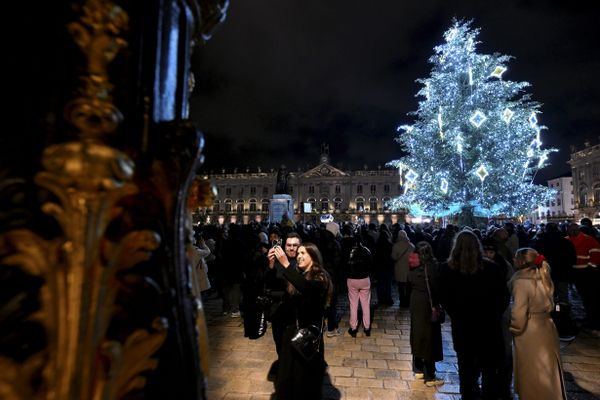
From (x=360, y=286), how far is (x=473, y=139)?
45.9ft

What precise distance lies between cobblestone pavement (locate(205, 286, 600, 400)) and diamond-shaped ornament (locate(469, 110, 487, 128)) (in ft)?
37.8

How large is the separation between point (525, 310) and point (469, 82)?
16.3 m

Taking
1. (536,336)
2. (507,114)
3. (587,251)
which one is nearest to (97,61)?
(536,336)

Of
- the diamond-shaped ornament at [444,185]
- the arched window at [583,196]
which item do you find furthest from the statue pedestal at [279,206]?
the arched window at [583,196]

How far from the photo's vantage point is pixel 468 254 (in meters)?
3.00

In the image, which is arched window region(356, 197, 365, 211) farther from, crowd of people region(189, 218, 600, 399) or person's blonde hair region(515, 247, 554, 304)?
person's blonde hair region(515, 247, 554, 304)

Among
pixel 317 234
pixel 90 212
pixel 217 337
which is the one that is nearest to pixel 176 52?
pixel 90 212

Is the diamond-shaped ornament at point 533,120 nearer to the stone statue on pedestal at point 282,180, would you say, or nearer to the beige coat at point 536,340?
the stone statue on pedestal at point 282,180

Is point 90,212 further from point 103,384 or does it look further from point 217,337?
point 217,337

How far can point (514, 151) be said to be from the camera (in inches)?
621

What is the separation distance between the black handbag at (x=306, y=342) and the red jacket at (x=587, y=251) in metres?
5.55

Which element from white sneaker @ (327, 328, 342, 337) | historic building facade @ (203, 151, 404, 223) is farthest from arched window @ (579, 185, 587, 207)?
white sneaker @ (327, 328, 342, 337)

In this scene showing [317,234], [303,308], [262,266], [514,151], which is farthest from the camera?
[514,151]

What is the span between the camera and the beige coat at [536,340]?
2.76m
